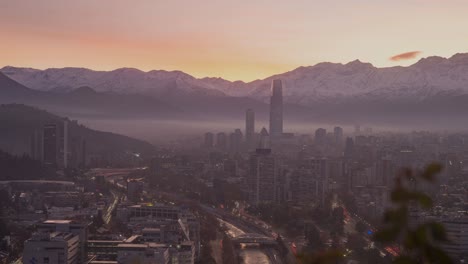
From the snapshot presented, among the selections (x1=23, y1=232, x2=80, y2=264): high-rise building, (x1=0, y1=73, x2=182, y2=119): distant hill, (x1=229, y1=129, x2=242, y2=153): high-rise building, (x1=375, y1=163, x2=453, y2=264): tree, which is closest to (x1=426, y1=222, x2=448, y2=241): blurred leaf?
(x1=375, y1=163, x2=453, y2=264): tree

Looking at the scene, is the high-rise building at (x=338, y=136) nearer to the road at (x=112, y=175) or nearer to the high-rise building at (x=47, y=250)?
the road at (x=112, y=175)

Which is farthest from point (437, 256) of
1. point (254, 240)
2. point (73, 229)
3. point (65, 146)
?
point (65, 146)

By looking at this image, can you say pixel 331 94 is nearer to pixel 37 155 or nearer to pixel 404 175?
pixel 37 155

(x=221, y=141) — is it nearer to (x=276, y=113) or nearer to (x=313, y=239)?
(x=276, y=113)

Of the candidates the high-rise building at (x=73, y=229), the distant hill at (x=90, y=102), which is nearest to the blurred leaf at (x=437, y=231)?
the high-rise building at (x=73, y=229)

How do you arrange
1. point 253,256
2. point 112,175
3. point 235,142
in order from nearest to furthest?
point 253,256
point 112,175
point 235,142

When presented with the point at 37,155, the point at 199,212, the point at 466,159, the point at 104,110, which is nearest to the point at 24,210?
the point at 199,212

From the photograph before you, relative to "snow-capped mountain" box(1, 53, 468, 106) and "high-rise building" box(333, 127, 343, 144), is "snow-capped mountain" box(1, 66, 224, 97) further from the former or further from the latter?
"high-rise building" box(333, 127, 343, 144)
